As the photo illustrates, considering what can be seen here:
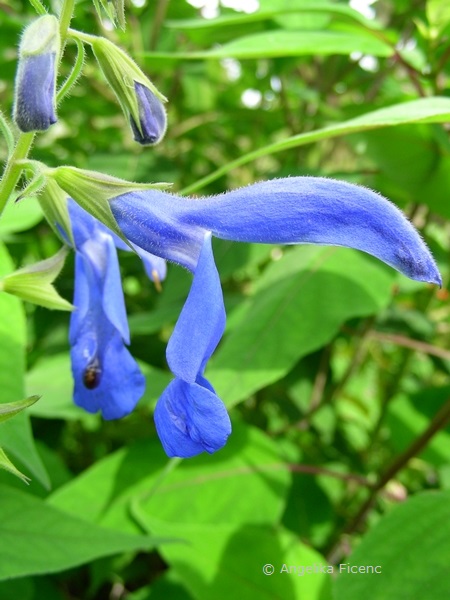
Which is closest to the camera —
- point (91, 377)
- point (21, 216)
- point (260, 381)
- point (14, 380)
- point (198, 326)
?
point (198, 326)

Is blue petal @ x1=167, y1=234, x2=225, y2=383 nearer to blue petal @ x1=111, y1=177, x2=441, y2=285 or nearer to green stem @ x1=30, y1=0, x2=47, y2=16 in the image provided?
blue petal @ x1=111, y1=177, x2=441, y2=285

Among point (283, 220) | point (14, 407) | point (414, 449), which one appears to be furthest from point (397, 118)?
point (414, 449)

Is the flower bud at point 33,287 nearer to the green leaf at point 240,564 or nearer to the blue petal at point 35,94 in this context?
the blue petal at point 35,94

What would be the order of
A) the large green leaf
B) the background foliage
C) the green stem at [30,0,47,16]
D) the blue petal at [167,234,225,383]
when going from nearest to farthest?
the blue petal at [167,234,225,383], the green stem at [30,0,47,16], the background foliage, the large green leaf

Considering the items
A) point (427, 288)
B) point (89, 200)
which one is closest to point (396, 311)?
point (427, 288)

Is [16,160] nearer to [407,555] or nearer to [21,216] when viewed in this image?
[21,216]

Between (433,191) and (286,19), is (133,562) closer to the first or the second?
(433,191)

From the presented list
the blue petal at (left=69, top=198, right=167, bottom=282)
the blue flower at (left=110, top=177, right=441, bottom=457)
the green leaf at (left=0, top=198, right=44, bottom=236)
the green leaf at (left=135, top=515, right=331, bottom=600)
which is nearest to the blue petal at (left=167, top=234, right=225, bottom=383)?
the blue flower at (left=110, top=177, right=441, bottom=457)
